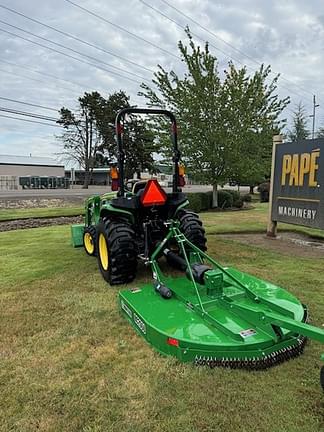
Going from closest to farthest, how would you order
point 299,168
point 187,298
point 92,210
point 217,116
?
1. point 187,298
2. point 92,210
3. point 299,168
4. point 217,116

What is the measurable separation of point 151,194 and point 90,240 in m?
2.16

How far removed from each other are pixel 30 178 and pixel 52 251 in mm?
46907

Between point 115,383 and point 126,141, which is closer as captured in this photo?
point 115,383

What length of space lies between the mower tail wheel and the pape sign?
404 centimetres

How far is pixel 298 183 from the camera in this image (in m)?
7.08

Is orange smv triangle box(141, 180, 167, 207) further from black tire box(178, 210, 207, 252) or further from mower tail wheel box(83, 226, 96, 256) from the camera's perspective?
mower tail wheel box(83, 226, 96, 256)

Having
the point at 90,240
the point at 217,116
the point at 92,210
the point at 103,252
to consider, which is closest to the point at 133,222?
the point at 103,252

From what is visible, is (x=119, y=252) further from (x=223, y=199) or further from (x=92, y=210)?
(x=223, y=199)

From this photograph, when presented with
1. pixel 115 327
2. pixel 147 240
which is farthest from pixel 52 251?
pixel 115 327

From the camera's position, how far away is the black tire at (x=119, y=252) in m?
4.25

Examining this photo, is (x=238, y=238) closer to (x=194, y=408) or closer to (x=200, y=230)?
(x=200, y=230)

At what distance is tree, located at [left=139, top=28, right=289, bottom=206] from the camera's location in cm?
1495

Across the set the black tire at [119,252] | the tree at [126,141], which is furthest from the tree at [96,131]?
the black tire at [119,252]

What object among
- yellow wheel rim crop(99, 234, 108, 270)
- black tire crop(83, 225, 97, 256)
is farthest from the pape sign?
yellow wheel rim crop(99, 234, 108, 270)
